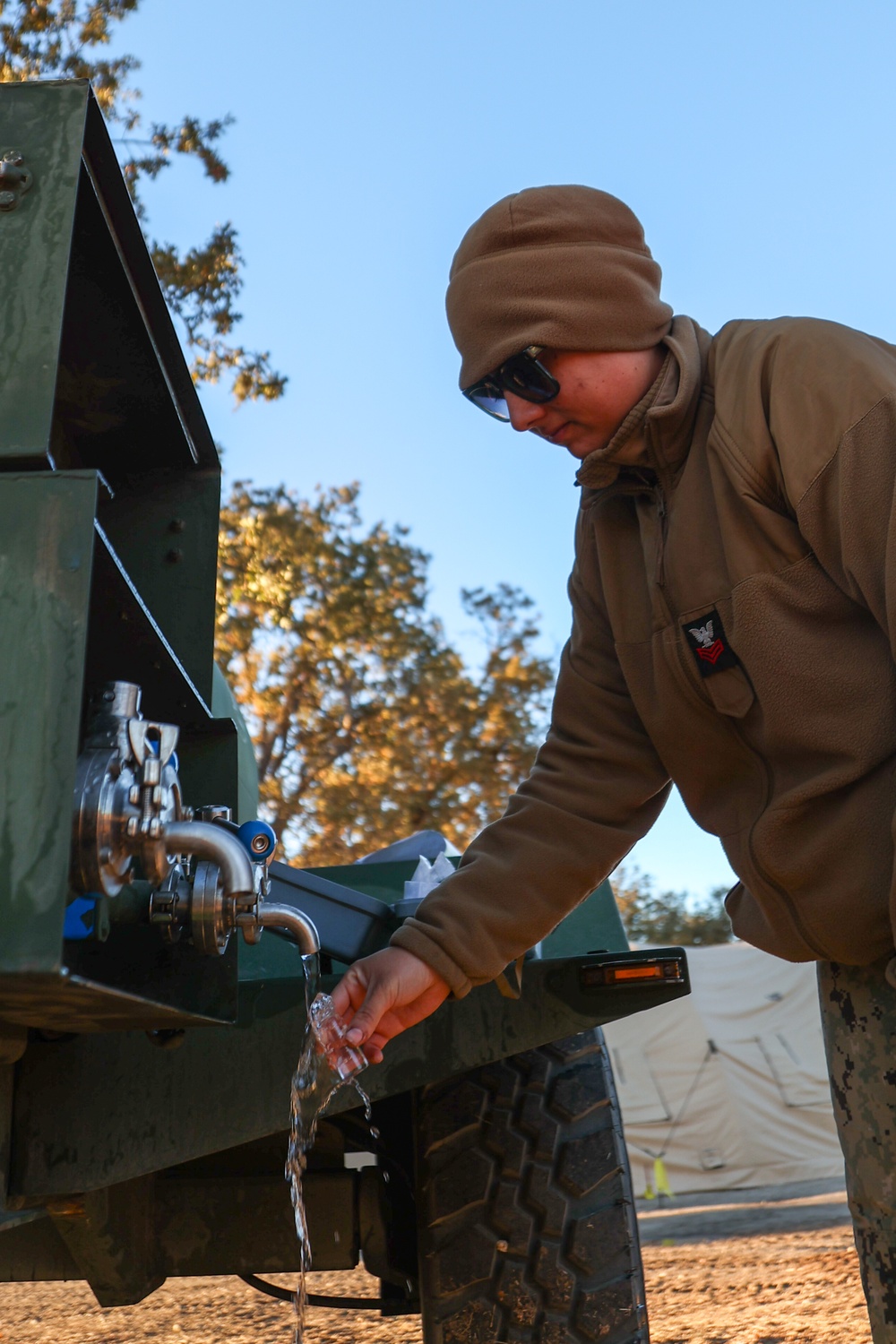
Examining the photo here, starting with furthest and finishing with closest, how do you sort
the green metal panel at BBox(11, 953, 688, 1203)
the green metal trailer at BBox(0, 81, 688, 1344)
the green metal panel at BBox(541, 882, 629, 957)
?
1. the green metal panel at BBox(541, 882, 629, 957)
2. the green metal panel at BBox(11, 953, 688, 1203)
3. the green metal trailer at BBox(0, 81, 688, 1344)

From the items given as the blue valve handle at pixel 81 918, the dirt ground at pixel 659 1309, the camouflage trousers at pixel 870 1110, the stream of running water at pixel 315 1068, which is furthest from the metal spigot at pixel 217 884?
the dirt ground at pixel 659 1309

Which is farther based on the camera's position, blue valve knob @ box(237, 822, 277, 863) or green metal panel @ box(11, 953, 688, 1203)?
green metal panel @ box(11, 953, 688, 1203)

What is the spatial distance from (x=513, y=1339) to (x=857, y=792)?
4.63ft

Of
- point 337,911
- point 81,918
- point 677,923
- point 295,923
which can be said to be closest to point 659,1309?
point 337,911

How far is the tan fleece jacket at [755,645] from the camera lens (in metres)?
1.83

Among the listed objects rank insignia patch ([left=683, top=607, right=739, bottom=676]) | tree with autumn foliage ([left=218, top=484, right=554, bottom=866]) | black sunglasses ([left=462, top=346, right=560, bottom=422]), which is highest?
tree with autumn foliage ([left=218, top=484, right=554, bottom=866])

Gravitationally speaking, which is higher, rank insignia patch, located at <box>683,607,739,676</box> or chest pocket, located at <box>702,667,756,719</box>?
rank insignia patch, located at <box>683,607,739,676</box>

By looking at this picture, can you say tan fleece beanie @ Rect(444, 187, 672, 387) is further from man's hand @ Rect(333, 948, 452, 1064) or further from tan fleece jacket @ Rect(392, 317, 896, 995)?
man's hand @ Rect(333, 948, 452, 1064)

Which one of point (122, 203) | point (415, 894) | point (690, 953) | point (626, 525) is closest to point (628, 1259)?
point (415, 894)

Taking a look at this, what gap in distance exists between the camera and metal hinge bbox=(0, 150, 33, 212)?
1.62 meters

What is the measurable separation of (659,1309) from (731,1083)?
11316 millimetres

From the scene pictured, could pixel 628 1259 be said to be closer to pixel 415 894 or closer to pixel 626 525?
pixel 415 894

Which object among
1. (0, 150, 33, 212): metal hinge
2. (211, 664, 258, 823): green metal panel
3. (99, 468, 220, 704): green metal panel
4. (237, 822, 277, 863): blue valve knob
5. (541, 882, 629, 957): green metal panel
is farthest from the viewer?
(211, 664, 258, 823): green metal panel

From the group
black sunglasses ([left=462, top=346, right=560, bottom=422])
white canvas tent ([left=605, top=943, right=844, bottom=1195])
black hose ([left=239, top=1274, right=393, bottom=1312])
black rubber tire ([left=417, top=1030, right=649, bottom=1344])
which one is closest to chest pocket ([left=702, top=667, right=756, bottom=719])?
black sunglasses ([left=462, top=346, right=560, bottom=422])
